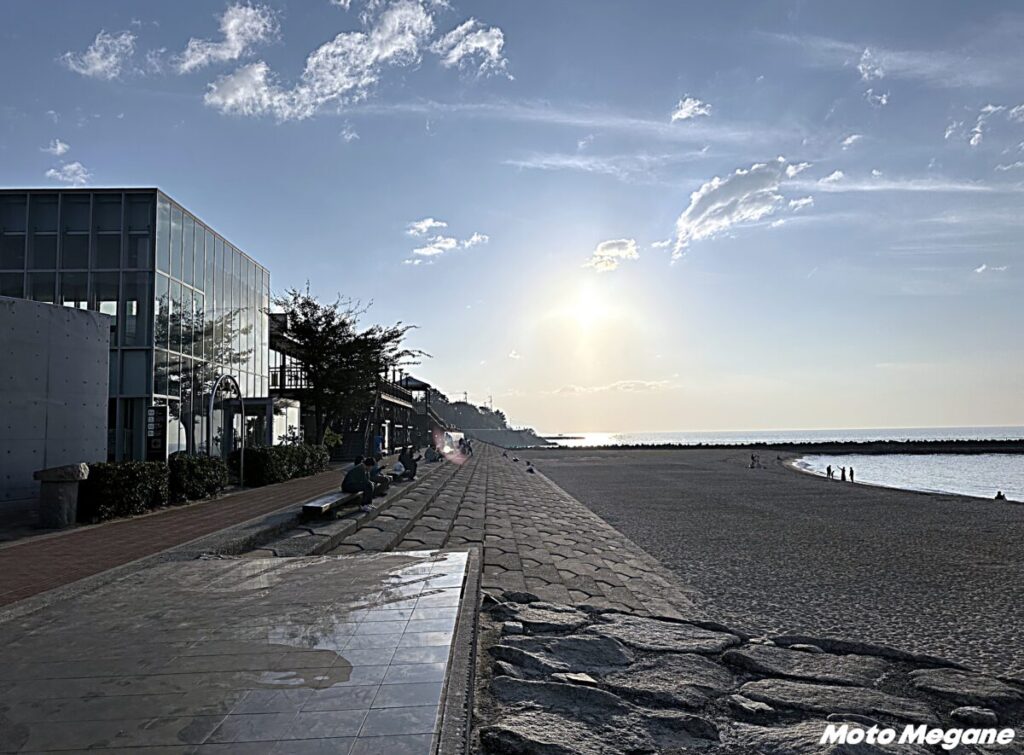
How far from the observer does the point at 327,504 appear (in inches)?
366

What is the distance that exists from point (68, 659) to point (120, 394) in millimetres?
15683

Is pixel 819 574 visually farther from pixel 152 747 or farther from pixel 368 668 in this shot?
pixel 152 747

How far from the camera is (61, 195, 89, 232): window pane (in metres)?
18.5

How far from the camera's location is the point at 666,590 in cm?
708

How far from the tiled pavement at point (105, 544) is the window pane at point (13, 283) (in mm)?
9315

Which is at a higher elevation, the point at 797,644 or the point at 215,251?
the point at 215,251

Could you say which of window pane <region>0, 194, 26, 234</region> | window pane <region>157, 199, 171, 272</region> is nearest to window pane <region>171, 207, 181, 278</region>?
window pane <region>157, 199, 171, 272</region>

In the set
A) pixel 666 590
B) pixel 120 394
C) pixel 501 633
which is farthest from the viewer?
pixel 120 394

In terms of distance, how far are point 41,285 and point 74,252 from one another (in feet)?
3.68

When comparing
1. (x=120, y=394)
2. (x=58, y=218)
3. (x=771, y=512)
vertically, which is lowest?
(x=771, y=512)

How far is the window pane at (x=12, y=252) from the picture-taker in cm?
1834

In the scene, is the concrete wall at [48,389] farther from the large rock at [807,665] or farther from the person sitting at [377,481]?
the large rock at [807,665]

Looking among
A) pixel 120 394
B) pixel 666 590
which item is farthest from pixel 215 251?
pixel 666 590

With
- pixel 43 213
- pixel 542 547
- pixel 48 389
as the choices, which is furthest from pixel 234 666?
pixel 43 213
